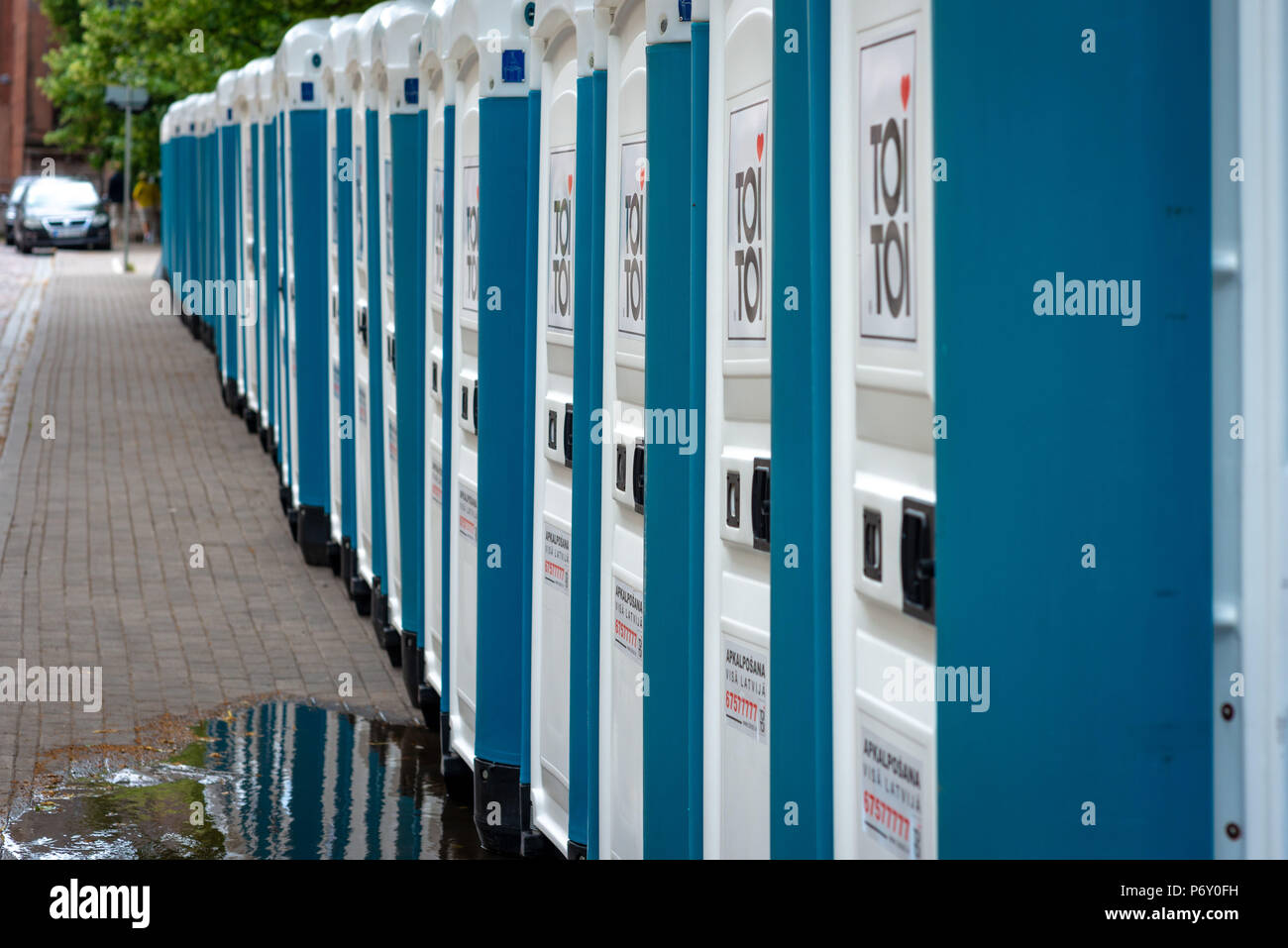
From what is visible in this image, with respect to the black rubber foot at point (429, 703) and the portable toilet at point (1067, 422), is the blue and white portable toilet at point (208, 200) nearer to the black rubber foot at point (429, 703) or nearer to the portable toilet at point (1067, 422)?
the black rubber foot at point (429, 703)

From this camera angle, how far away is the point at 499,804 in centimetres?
564

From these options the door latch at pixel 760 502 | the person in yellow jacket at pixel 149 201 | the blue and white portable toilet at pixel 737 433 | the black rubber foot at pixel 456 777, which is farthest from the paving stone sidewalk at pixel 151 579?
the person in yellow jacket at pixel 149 201

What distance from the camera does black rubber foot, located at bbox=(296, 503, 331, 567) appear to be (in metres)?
10.1

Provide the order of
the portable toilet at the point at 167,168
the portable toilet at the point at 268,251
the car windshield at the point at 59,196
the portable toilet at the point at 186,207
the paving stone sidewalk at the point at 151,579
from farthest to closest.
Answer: the car windshield at the point at 59,196 → the portable toilet at the point at 167,168 → the portable toilet at the point at 186,207 → the portable toilet at the point at 268,251 → the paving stone sidewalk at the point at 151,579

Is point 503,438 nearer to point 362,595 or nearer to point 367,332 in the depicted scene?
point 367,332

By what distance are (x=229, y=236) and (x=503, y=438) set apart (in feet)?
34.8

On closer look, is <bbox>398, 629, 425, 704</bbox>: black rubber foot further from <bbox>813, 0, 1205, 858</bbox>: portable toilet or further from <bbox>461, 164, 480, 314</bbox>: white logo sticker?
<bbox>813, 0, 1205, 858</bbox>: portable toilet

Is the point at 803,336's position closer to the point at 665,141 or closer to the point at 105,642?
the point at 665,141

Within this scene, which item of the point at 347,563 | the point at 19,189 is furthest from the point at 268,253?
the point at 19,189

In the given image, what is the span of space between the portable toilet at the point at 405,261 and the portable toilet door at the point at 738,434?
3246mm

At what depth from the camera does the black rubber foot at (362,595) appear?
354 inches

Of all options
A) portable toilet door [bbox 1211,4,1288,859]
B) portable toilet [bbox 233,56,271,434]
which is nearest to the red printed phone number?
portable toilet door [bbox 1211,4,1288,859]

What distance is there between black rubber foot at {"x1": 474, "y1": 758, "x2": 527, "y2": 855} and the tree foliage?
29.6 feet

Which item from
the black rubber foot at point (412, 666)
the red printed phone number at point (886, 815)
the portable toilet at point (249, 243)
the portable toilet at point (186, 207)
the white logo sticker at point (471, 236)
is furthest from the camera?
the portable toilet at point (186, 207)
